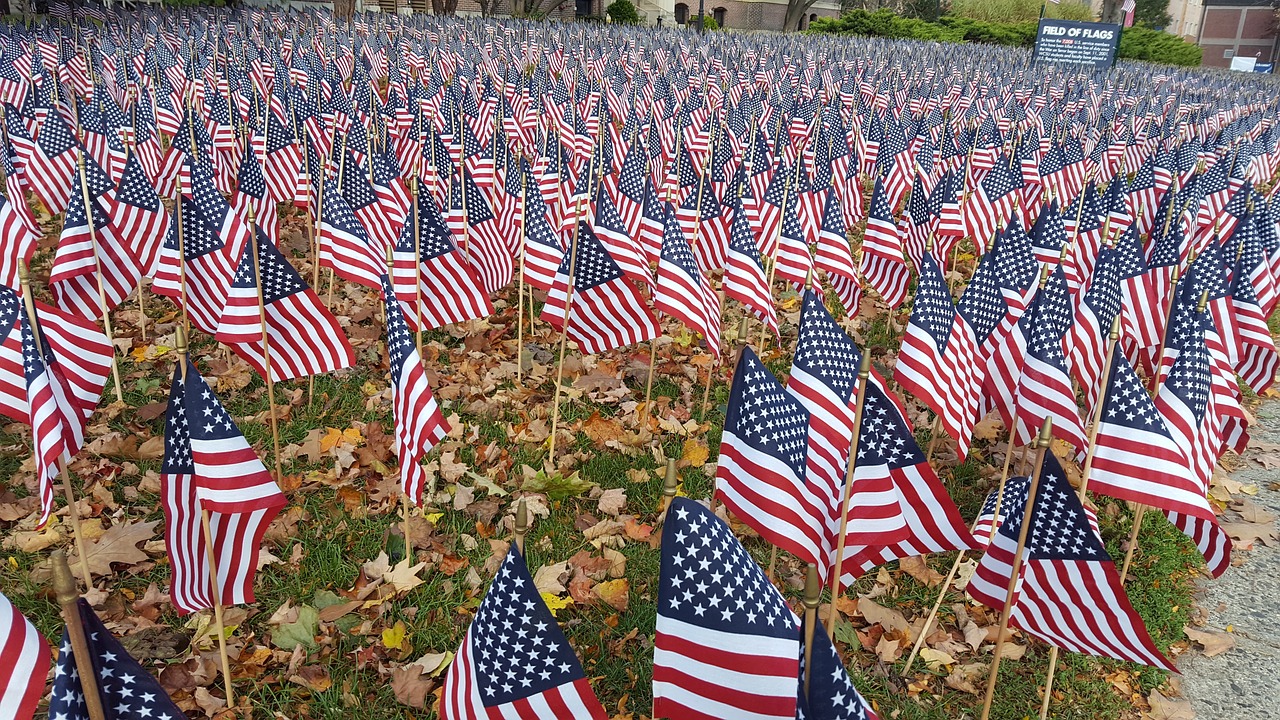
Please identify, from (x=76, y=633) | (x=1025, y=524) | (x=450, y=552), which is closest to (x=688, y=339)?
(x=450, y=552)

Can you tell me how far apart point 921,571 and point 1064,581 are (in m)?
1.64

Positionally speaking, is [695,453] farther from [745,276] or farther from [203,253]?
[203,253]

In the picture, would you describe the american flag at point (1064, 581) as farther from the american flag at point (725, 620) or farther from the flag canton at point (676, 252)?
the flag canton at point (676, 252)

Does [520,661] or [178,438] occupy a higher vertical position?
[178,438]

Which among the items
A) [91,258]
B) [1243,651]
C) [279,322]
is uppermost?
[91,258]

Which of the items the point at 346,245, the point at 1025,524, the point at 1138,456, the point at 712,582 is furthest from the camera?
the point at 346,245

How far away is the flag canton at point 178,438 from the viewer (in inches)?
135

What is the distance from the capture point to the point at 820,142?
10336 mm

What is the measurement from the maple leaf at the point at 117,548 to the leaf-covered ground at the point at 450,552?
14 millimetres

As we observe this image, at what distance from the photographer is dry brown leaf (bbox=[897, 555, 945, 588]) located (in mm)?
4883

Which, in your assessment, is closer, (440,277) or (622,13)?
(440,277)

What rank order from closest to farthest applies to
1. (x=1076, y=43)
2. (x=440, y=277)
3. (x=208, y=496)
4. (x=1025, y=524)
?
(x=1025, y=524), (x=208, y=496), (x=440, y=277), (x=1076, y=43)

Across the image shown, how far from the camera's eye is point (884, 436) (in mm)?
3598

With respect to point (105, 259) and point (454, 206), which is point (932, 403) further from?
point (105, 259)
